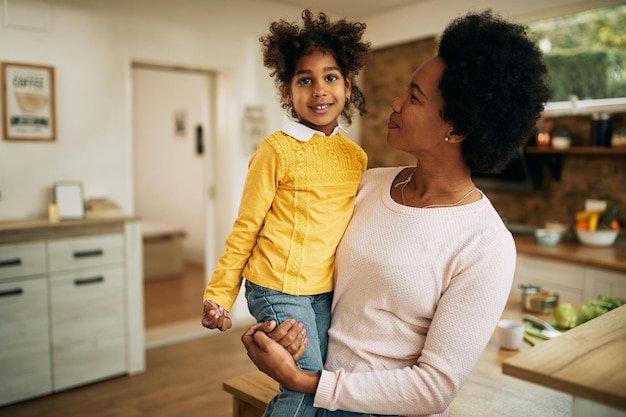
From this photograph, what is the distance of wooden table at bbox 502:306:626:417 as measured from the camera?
2.67ft

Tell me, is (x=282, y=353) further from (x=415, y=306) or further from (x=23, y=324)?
(x=23, y=324)

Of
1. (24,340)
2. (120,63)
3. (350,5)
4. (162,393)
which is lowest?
(162,393)

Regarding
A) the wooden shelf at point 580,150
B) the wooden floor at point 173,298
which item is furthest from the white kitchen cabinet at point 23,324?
the wooden shelf at point 580,150

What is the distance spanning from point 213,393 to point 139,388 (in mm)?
485

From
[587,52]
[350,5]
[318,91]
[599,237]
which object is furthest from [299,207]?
[350,5]

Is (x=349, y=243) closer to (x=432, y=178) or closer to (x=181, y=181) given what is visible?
(x=432, y=178)

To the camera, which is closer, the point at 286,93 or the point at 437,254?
the point at 437,254

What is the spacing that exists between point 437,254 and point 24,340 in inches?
115

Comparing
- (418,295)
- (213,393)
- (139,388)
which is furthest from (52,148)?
(418,295)

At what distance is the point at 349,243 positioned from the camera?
1333 millimetres

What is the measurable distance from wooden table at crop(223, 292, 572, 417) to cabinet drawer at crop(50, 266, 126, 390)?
2028mm

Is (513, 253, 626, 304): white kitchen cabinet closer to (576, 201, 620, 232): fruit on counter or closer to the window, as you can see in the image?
(576, 201, 620, 232): fruit on counter

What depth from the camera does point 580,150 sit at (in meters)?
3.88

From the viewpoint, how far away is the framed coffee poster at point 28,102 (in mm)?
3533
